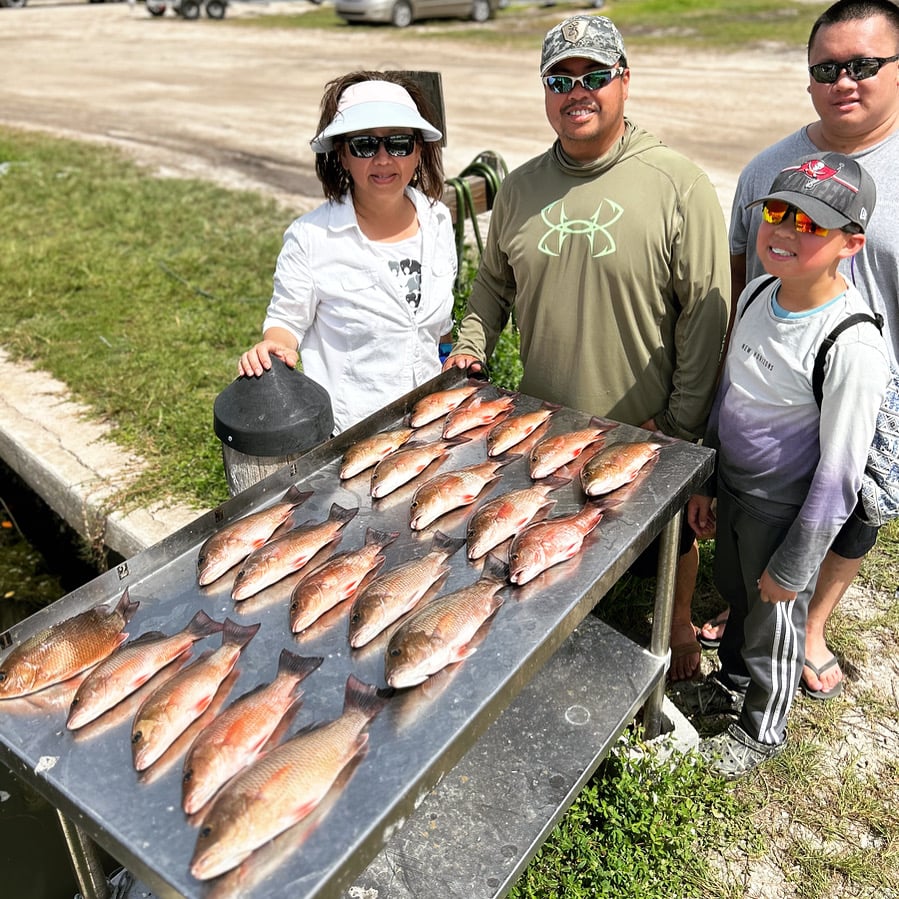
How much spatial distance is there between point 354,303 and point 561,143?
1.02 m

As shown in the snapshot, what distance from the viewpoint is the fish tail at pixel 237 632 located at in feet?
7.09

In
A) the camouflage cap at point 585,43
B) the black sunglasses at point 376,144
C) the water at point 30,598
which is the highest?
the camouflage cap at point 585,43

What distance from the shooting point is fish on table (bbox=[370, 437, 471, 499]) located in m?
2.74

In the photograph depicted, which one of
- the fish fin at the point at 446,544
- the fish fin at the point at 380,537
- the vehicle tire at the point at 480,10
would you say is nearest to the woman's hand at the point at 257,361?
the fish fin at the point at 380,537

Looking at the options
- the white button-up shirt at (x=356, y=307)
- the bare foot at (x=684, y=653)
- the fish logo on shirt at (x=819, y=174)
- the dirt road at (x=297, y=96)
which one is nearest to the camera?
the fish logo on shirt at (x=819, y=174)

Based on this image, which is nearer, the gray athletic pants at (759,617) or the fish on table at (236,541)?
the fish on table at (236,541)

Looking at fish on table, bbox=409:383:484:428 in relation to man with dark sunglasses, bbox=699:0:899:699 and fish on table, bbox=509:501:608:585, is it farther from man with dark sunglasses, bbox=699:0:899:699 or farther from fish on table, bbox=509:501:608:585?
man with dark sunglasses, bbox=699:0:899:699

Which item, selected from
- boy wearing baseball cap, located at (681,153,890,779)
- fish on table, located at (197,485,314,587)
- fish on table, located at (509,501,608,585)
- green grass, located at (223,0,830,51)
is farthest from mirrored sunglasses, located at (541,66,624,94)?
green grass, located at (223,0,830,51)

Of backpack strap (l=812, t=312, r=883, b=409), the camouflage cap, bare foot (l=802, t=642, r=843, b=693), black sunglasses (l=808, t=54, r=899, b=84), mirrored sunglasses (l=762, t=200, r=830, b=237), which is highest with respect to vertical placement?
the camouflage cap

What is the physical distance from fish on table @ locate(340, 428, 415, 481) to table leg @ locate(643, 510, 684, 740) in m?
0.99

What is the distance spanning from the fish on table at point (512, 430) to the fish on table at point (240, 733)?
1107mm

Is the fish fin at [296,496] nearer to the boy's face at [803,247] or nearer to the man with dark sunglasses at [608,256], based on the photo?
the man with dark sunglasses at [608,256]

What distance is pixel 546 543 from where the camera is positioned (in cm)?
236

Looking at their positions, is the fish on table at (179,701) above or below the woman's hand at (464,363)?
below
